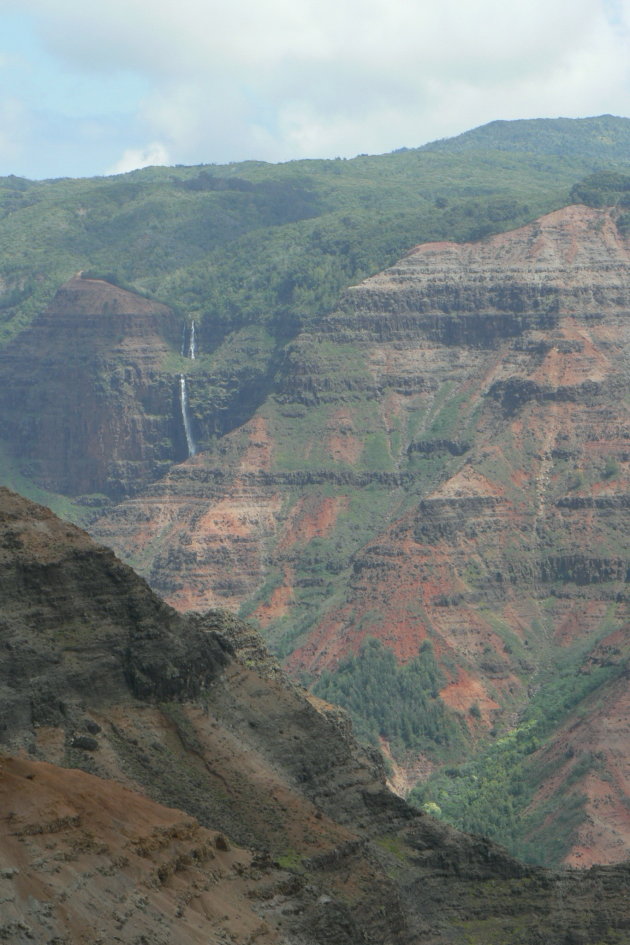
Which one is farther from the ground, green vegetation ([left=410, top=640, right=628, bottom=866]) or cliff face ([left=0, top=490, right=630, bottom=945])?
cliff face ([left=0, top=490, right=630, bottom=945])

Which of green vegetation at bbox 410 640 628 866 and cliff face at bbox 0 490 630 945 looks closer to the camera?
cliff face at bbox 0 490 630 945

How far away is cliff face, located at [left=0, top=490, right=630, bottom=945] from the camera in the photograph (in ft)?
234

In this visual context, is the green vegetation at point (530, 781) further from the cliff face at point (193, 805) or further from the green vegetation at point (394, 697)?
the cliff face at point (193, 805)

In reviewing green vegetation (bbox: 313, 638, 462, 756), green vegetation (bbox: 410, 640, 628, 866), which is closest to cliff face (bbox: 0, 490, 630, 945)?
green vegetation (bbox: 410, 640, 628, 866)

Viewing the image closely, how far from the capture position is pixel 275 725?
9406 centimetres

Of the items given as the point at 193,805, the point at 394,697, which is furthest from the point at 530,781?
the point at 193,805

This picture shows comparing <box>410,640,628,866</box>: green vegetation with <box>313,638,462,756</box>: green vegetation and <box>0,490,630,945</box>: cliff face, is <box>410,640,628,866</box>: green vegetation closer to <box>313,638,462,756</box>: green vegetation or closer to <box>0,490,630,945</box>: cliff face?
<box>313,638,462,756</box>: green vegetation

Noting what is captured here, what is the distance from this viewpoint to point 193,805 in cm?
8450

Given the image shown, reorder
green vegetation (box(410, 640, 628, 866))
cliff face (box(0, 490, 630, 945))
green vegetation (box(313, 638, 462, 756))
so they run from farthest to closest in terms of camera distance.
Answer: green vegetation (box(313, 638, 462, 756)) < green vegetation (box(410, 640, 628, 866)) < cliff face (box(0, 490, 630, 945))

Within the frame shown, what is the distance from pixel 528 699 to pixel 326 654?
15.2 meters

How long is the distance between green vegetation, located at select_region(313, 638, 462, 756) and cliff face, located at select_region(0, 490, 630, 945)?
2916 inches

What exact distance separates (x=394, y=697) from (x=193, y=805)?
314ft

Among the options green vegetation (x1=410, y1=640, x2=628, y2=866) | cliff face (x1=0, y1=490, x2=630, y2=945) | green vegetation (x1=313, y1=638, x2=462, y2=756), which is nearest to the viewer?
cliff face (x1=0, y1=490, x2=630, y2=945)

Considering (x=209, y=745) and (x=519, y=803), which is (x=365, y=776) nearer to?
(x=209, y=745)
